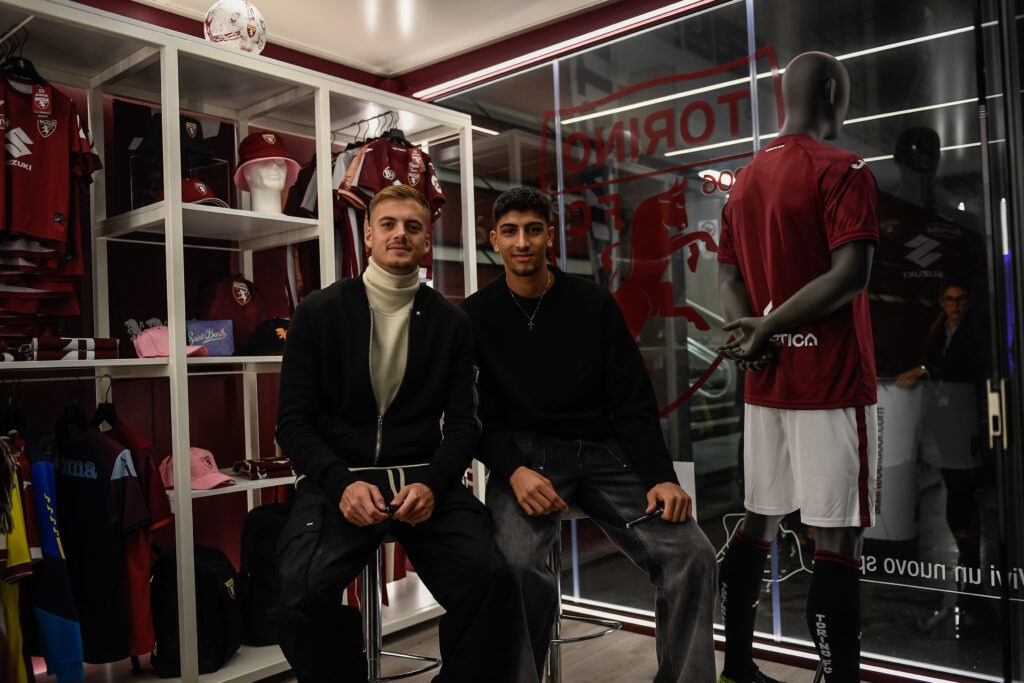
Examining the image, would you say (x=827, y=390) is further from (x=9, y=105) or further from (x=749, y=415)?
(x=9, y=105)

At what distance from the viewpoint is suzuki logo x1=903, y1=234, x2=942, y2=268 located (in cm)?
251

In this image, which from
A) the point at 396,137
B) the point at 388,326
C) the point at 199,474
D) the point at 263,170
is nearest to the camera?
the point at 388,326

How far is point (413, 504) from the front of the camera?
1.80 m

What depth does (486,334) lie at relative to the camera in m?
2.20

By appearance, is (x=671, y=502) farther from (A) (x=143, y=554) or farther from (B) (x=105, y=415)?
(B) (x=105, y=415)

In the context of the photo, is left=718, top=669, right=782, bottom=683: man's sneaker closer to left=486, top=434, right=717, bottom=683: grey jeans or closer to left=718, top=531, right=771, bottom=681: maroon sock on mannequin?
left=718, top=531, right=771, bottom=681: maroon sock on mannequin

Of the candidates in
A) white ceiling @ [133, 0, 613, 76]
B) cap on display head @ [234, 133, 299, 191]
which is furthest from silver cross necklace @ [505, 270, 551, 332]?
white ceiling @ [133, 0, 613, 76]

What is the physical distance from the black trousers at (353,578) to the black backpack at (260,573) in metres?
0.96

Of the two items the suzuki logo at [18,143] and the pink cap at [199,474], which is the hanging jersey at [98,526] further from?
the suzuki logo at [18,143]

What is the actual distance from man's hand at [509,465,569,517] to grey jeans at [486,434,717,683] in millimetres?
47

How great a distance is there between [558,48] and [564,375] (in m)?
2.01

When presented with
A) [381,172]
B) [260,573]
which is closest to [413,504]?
[260,573]

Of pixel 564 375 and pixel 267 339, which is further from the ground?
pixel 267 339

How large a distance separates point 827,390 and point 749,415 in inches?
11.2
